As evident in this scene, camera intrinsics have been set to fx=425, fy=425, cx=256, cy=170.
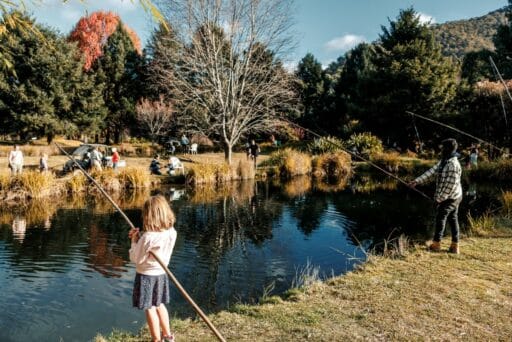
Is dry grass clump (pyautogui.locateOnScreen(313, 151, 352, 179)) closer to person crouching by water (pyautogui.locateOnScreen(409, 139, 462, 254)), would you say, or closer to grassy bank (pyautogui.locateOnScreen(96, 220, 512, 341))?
person crouching by water (pyautogui.locateOnScreen(409, 139, 462, 254))

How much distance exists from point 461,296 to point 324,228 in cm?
630

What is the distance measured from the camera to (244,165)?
69.5 ft

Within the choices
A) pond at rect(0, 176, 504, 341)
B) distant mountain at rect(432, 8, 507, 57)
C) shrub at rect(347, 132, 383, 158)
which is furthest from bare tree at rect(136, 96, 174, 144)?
distant mountain at rect(432, 8, 507, 57)

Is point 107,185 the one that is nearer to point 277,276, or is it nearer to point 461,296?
point 277,276

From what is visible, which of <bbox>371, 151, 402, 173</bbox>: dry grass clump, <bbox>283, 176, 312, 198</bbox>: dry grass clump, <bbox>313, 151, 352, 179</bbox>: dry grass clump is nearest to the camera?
<bbox>283, 176, 312, 198</bbox>: dry grass clump

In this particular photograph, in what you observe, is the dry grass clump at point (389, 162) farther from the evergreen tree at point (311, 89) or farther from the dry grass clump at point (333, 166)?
the evergreen tree at point (311, 89)

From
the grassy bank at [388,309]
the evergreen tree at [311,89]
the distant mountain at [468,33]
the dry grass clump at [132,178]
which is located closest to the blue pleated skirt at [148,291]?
the grassy bank at [388,309]

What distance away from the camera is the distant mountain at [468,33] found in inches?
2463

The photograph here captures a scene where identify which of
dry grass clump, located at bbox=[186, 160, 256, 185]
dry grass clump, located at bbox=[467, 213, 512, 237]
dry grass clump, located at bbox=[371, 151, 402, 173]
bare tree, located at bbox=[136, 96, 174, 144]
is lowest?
dry grass clump, located at bbox=[467, 213, 512, 237]

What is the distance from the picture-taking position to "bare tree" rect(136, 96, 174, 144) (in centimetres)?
3030

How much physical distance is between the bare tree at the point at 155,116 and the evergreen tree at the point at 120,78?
2.52m

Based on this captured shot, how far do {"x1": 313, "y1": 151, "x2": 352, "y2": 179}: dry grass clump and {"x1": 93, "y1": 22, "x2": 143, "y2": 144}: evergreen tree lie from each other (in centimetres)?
1675

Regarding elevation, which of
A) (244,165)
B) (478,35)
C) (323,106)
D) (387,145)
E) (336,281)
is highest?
(478,35)

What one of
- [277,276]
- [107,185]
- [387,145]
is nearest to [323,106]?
[387,145]
